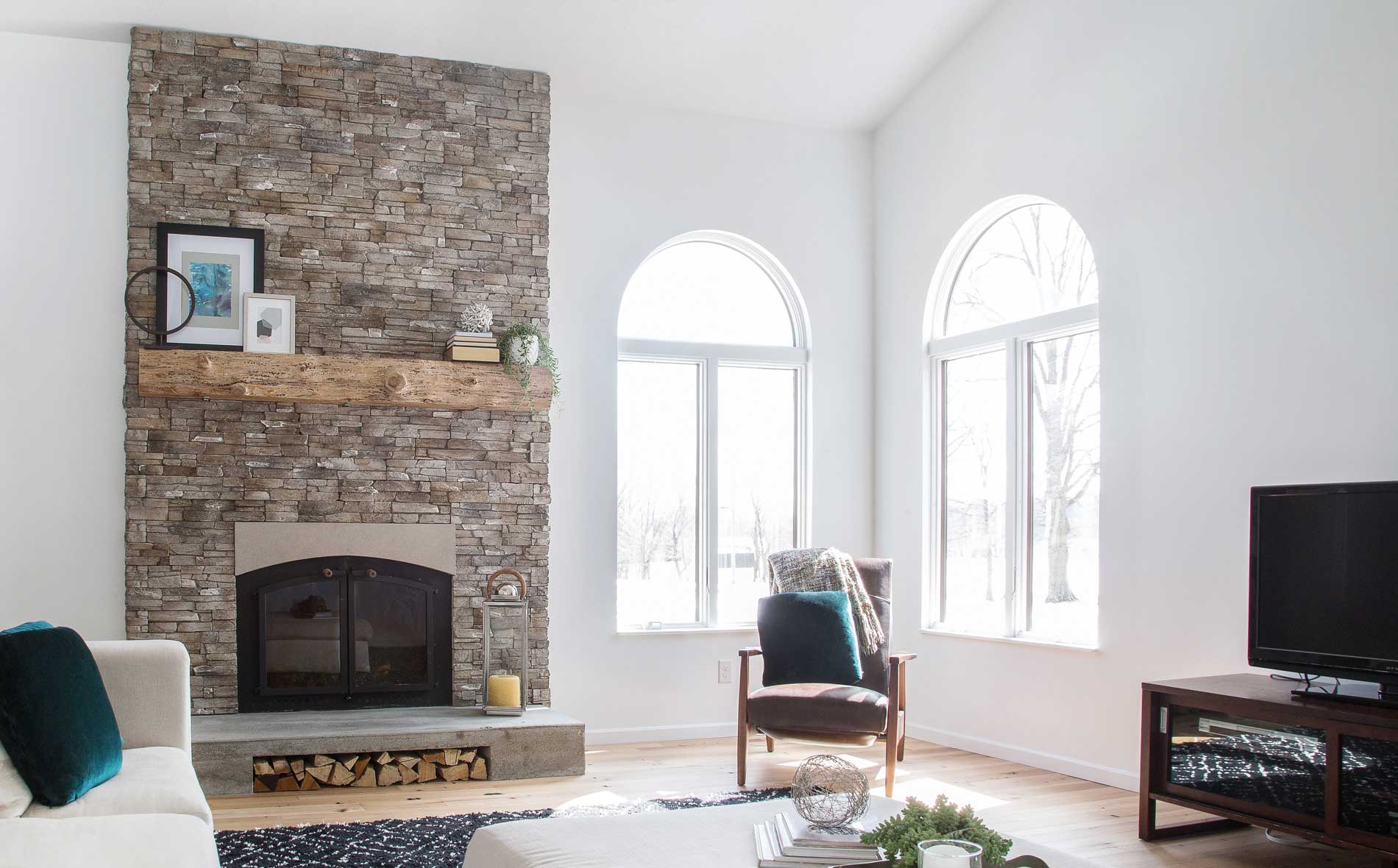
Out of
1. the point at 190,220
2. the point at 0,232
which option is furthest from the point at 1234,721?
the point at 0,232

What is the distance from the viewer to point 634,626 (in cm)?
598

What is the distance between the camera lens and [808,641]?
5.00m

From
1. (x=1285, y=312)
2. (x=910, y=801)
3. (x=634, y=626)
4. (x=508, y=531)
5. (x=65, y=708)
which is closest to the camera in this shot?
(x=910, y=801)

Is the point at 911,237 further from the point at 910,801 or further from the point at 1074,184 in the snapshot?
the point at 910,801

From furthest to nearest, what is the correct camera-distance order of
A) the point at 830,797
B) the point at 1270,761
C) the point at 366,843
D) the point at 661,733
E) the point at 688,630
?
the point at 688,630 < the point at 661,733 < the point at 366,843 < the point at 1270,761 < the point at 830,797

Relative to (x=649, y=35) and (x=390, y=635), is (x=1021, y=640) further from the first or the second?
(x=649, y=35)

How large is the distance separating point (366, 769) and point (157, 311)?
7.18 feet

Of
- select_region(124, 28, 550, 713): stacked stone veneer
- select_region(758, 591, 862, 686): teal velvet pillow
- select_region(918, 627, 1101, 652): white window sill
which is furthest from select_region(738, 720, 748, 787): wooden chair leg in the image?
select_region(918, 627, 1101, 652): white window sill

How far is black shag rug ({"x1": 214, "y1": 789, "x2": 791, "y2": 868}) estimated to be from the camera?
3.63 meters

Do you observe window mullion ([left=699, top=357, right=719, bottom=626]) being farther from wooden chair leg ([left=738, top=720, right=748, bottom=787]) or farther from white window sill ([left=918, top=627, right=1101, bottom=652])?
wooden chair leg ([left=738, top=720, right=748, bottom=787])

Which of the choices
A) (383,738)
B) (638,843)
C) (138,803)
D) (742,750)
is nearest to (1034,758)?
(742,750)

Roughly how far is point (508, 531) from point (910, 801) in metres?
3.37

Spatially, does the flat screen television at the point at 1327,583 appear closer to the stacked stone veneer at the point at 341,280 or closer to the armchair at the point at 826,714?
the armchair at the point at 826,714

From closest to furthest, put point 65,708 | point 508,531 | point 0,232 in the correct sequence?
point 65,708 → point 0,232 → point 508,531
